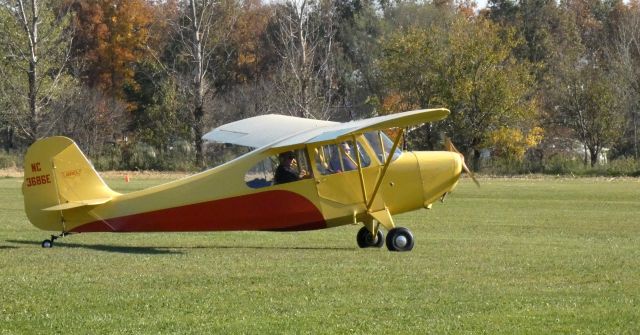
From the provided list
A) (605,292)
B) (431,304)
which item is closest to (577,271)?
(605,292)

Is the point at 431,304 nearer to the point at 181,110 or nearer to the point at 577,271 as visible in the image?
the point at 577,271

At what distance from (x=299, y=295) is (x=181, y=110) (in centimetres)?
5703

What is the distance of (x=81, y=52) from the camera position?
78062 millimetres

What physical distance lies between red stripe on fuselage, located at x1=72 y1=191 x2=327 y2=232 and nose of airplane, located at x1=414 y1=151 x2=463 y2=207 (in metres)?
1.80

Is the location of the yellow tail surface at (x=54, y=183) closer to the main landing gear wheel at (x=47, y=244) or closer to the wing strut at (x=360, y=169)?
the main landing gear wheel at (x=47, y=244)

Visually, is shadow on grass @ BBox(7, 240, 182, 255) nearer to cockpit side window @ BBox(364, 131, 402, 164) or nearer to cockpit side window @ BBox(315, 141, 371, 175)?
cockpit side window @ BBox(315, 141, 371, 175)

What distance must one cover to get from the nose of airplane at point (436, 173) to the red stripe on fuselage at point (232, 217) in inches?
70.8

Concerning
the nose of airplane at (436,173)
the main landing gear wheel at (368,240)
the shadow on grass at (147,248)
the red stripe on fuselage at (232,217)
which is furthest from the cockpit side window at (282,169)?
the nose of airplane at (436,173)

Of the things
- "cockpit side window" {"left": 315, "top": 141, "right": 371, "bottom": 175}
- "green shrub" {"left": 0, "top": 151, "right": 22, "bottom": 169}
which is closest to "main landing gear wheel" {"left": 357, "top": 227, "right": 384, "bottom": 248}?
"cockpit side window" {"left": 315, "top": 141, "right": 371, "bottom": 175}

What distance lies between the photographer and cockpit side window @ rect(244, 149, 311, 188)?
1623 cm

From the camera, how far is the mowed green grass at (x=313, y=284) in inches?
369

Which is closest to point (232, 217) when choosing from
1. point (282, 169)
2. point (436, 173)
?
point (282, 169)

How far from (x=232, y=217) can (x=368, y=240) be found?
2.47 m

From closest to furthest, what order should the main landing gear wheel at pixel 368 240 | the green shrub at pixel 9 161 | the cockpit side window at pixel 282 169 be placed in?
the cockpit side window at pixel 282 169 < the main landing gear wheel at pixel 368 240 < the green shrub at pixel 9 161
